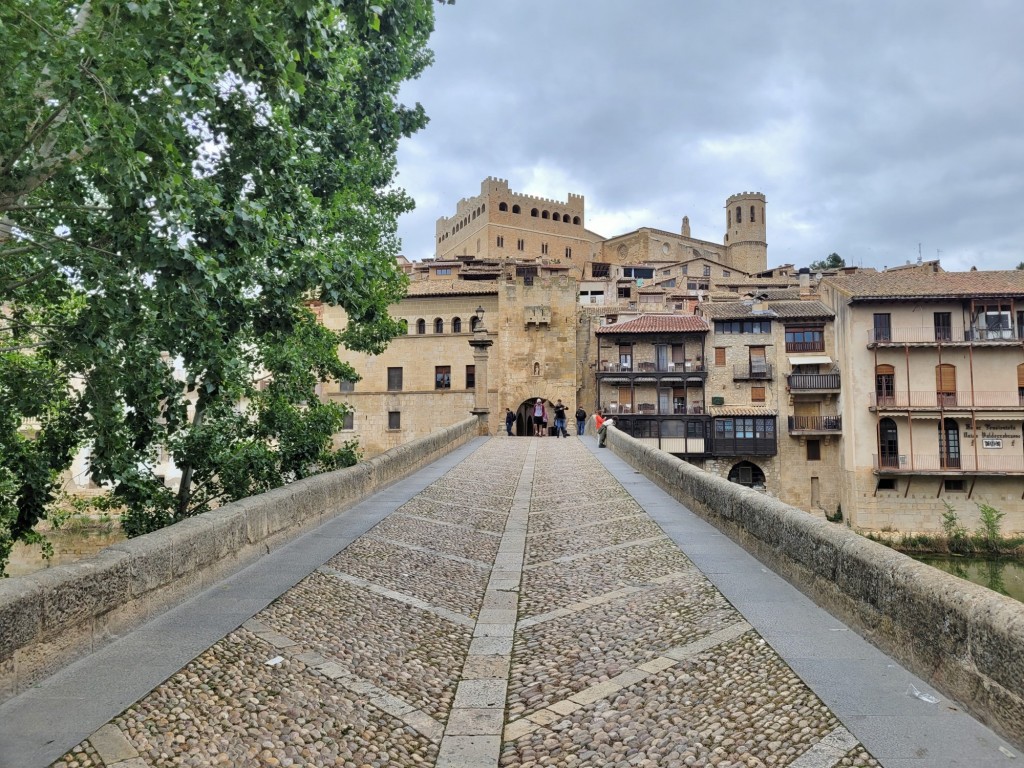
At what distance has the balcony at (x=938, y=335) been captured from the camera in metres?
37.4

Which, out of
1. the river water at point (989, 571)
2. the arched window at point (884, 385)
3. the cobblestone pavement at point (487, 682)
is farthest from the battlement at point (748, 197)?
the cobblestone pavement at point (487, 682)

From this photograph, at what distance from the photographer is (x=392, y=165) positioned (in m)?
16.6

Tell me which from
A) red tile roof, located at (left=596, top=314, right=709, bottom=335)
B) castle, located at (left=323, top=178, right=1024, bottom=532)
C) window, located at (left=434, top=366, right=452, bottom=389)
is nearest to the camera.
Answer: castle, located at (left=323, top=178, right=1024, bottom=532)

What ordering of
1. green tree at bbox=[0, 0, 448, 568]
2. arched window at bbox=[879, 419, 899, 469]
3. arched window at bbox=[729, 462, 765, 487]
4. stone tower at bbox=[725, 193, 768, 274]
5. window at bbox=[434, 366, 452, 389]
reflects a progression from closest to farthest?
green tree at bbox=[0, 0, 448, 568] < arched window at bbox=[879, 419, 899, 469] < arched window at bbox=[729, 462, 765, 487] < window at bbox=[434, 366, 452, 389] < stone tower at bbox=[725, 193, 768, 274]

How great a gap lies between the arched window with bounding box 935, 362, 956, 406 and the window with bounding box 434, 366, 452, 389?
2823cm

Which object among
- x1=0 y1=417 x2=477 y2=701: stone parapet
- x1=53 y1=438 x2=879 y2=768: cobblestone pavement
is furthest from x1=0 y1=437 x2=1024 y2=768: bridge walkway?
x1=0 y1=417 x2=477 y2=701: stone parapet

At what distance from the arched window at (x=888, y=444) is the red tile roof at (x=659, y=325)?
11200 millimetres

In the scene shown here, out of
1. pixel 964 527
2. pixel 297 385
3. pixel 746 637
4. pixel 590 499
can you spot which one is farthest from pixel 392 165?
pixel 964 527

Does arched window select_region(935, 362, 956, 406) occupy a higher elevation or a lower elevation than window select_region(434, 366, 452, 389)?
lower

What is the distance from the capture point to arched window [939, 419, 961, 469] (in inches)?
1459

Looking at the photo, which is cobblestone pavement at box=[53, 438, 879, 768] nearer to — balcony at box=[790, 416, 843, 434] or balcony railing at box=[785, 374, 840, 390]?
balcony railing at box=[785, 374, 840, 390]

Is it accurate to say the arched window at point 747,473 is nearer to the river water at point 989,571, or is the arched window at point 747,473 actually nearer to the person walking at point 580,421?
the river water at point 989,571

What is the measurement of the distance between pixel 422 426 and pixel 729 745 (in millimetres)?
45093

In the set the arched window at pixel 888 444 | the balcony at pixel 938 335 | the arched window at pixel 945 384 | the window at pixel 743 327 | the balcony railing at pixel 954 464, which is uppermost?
the window at pixel 743 327
